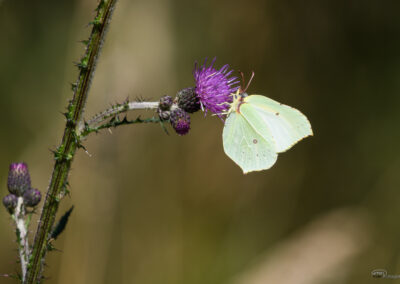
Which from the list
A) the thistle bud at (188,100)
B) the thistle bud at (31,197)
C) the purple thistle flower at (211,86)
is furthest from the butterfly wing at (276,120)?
the thistle bud at (31,197)

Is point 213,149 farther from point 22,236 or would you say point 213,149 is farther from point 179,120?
point 22,236

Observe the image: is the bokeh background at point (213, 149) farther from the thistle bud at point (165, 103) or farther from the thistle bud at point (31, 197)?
the thistle bud at point (165, 103)

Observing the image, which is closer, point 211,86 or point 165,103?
point 165,103

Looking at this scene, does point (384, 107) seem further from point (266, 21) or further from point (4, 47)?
point (4, 47)

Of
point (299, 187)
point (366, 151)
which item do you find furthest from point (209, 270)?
point (366, 151)

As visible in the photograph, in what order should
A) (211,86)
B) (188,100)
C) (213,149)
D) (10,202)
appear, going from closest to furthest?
(10,202), (188,100), (211,86), (213,149)

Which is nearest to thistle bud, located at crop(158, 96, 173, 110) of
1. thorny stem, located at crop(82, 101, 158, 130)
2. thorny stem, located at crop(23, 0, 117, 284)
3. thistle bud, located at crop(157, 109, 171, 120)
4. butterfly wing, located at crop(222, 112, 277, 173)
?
thistle bud, located at crop(157, 109, 171, 120)

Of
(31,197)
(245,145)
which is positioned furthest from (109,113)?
(245,145)
